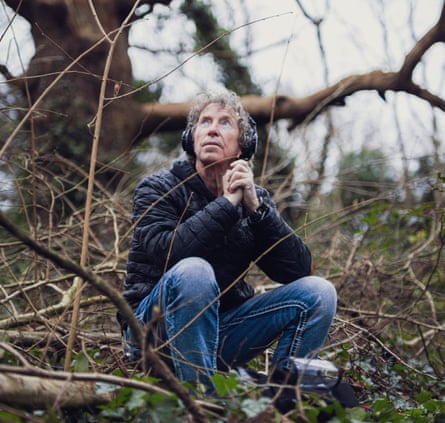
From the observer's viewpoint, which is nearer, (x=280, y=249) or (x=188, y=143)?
(x=280, y=249)

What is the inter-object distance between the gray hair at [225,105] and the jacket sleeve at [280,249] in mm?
458

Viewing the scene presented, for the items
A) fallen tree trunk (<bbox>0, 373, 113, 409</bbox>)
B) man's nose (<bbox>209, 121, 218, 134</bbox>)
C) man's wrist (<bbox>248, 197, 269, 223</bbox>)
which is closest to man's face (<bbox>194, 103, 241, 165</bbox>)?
man's nose (<bbox>209, 121, 218, 134</bbox>)

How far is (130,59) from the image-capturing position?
313 inches

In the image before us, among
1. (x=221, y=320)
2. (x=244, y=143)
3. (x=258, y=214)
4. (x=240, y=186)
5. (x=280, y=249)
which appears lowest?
(x=221, y=320)

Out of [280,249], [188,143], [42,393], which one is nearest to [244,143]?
[188,143]

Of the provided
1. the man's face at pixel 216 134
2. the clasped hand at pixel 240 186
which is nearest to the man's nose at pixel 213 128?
→ the man's face at pixel 216 134

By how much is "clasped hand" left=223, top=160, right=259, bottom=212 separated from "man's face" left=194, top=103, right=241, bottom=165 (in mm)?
172

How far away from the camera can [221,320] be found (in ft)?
8.20

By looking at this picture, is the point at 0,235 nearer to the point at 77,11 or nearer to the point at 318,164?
the point at 77,11

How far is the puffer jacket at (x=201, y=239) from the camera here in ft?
7.50

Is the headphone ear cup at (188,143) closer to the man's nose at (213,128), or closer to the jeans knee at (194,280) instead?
the man's nose at (213,128)

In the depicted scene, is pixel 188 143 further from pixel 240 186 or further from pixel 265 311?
pixel 265 311

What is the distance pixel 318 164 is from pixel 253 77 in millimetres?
3074

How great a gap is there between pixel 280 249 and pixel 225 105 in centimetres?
81
